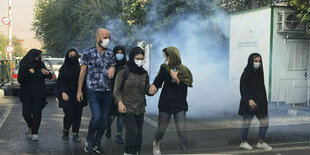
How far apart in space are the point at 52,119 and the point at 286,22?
6.54 meters

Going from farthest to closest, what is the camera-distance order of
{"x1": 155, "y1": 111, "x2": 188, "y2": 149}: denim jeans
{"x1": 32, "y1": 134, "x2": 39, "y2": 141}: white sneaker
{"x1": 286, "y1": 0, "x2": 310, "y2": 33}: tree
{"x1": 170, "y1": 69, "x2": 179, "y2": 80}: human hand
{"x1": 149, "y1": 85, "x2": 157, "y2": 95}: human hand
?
{"x1": 286, "y1": 0, "x2": 310, "y2": 33}: tree, {"x1": 32, "y1": 134, "x2": 39, "y2": 141}: white sneaker, {"x1": 155, "y1": 111, "x2": 188, "y2": 149}: denim jeans, {"x1": 170, "y1": 69, "x2": 179, "y2": 80}: human hand, {"x1": 149, "y1": 85, "x2": 157, "y2": 95}: human hand

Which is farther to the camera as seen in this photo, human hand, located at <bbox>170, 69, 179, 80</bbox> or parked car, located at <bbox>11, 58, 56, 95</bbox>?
parked car, located at <bbox>11, 58, 56, 95</bbox>

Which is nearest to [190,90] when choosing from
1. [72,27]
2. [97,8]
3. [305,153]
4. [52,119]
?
[52,119]

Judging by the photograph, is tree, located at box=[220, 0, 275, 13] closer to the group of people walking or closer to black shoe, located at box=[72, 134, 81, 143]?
the group of people walking

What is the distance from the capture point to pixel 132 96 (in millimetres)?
4984

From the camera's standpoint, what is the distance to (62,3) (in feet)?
Result: 127

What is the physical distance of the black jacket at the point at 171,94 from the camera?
5355mm

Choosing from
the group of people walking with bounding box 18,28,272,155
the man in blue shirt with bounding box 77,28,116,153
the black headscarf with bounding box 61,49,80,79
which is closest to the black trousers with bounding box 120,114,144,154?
the group of people walking with bounding box 18,28,272,155

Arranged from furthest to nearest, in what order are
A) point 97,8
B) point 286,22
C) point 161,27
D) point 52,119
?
point 97,8 < point 161,27 < point 286,22 < point 52,119

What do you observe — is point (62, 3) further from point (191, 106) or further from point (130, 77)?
point (130, 77)

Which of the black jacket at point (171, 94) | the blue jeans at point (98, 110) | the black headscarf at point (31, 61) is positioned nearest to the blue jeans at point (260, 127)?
the black jacket at point (171, 94)

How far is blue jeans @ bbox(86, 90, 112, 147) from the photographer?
5504 mm

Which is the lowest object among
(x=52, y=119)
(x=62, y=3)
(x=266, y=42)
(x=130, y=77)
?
(x=52, y=119)

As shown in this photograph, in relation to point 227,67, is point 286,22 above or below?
above
